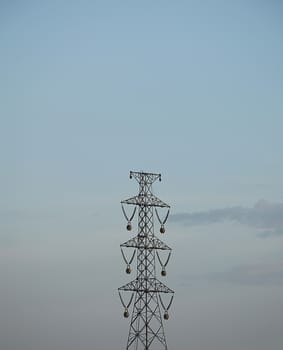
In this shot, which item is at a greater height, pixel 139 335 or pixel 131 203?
pixel 131 203

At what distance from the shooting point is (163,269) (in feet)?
457

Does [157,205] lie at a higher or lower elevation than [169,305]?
higher

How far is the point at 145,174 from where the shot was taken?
139 m

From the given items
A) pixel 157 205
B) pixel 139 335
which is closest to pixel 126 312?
pixel 139 335

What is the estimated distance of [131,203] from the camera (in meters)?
138

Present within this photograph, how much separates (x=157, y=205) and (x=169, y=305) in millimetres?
10062

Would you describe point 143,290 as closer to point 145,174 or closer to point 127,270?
point 127,270

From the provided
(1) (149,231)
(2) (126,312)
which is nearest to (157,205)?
(1) (149,231)

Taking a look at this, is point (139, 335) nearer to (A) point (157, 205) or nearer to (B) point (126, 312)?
(B) point (126, 312)

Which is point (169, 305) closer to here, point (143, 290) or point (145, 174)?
point (143, 290)

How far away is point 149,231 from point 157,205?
2.72 m

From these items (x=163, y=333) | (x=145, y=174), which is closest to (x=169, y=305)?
(x=163, y=333)

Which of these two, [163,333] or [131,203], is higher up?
[131,203]

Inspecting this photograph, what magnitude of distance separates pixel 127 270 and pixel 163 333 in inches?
281
